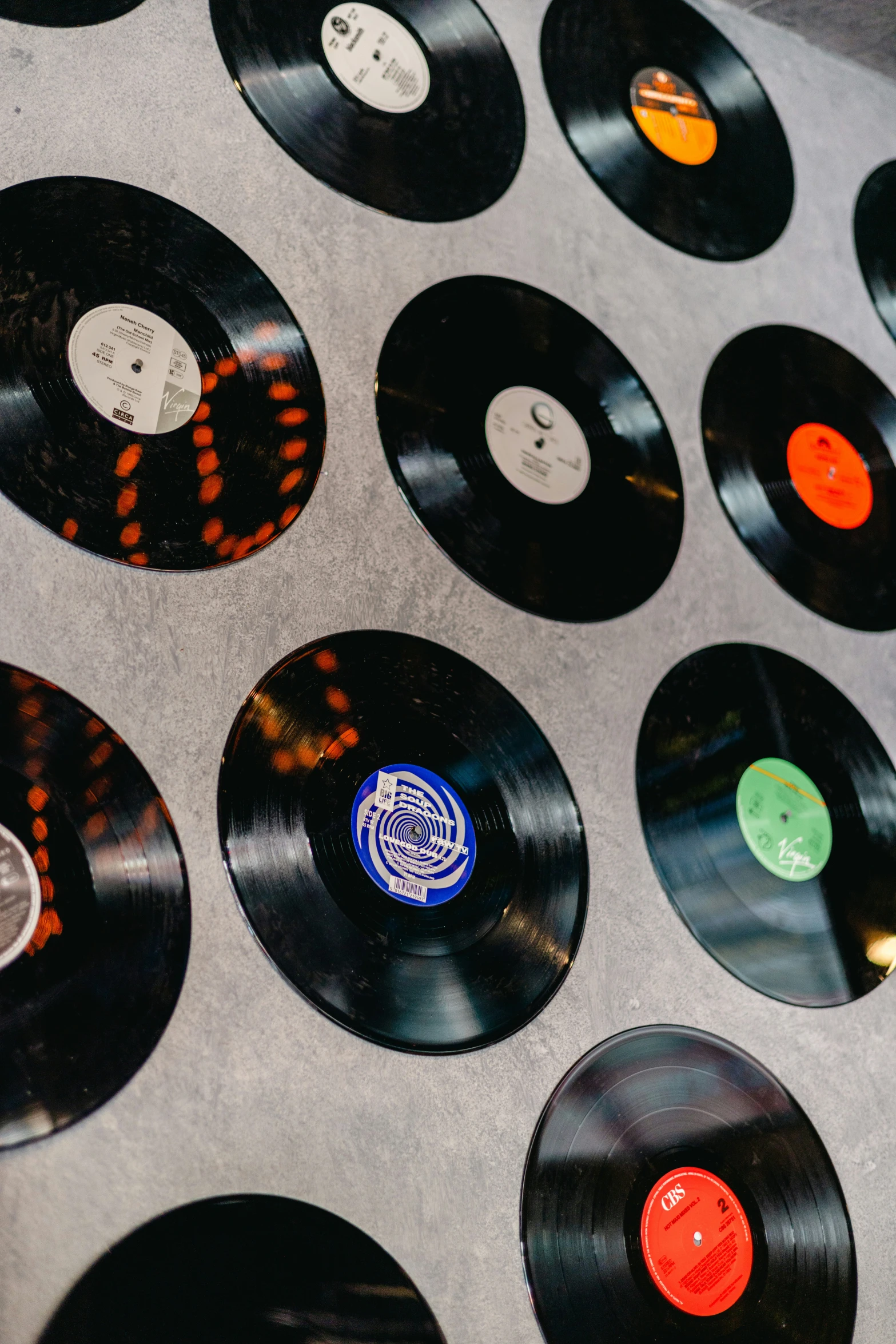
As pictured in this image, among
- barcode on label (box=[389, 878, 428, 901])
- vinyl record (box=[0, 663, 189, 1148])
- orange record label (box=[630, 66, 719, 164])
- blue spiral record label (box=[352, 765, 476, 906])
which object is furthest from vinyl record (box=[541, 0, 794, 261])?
vinyl record (box=[0, 663, 189, 1148])

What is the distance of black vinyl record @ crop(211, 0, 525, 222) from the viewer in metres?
1.74

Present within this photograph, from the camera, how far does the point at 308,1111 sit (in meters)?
1.27

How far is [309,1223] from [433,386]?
1232 mm

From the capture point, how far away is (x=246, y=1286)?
1.09 m

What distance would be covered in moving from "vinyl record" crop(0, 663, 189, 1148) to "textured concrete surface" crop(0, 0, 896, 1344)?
5 cm

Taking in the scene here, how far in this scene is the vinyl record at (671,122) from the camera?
7.15ft

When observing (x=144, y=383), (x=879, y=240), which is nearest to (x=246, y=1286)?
(x=144, y=383)

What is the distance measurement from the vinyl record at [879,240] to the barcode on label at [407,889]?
77.5 inches

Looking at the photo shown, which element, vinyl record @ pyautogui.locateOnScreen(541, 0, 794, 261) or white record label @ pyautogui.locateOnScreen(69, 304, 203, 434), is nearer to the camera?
white record label @ pyautogui.locateOnScreen(69, 304, 203, 434)

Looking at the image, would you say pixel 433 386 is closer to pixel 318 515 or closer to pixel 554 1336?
pixel 318 515

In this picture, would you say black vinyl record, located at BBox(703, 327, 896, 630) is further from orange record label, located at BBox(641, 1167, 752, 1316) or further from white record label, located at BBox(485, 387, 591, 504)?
orange record label, located at BBox(641, 1167, 752, 1316)

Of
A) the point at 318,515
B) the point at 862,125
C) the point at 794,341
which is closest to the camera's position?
the point at 318,515

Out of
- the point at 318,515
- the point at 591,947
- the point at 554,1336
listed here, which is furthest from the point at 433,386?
the point at 554,1336

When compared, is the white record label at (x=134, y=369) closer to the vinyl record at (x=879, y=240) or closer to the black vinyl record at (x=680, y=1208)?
the black vinyl record at (x=680, y=1208)
